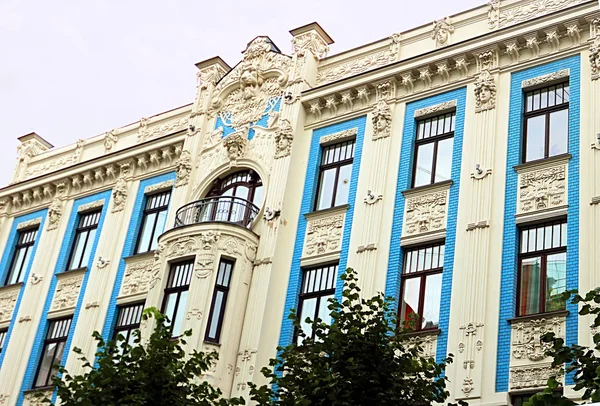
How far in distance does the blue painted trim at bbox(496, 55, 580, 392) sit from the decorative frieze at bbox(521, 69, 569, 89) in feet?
0.39

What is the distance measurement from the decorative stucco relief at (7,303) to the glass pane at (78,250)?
7.87 feet

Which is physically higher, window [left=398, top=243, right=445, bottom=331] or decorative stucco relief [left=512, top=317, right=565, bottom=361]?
window [left=398, top=243, right=445, bottom=331]

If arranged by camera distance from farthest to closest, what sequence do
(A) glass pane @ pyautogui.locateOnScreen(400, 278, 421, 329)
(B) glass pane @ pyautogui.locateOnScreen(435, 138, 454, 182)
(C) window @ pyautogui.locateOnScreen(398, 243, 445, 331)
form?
(B) glass pane @ pyautogui.locateOnScreen(435, 138, 454, 182) → (A) glass pane @ pyautogui.locateOnScreen(400, 278, 421, 329) → (C) window @ pyautogui.locateOnScreen(398, 243, 445, 331)

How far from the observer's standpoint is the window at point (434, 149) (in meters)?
24.5

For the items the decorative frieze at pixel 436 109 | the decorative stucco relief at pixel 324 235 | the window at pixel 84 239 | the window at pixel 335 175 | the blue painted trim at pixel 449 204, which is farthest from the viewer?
the window at pixel 84 239

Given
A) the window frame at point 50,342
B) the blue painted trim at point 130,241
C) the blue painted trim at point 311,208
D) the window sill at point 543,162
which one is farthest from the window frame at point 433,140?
the window frame at point 50,342

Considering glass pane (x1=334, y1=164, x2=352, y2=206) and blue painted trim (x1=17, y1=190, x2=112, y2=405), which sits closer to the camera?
glass pane (x1=334, y1=164, x2=352, y2=206)

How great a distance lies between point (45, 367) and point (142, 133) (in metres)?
8.63

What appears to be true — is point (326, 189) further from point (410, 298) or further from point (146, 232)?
point (146, 232)

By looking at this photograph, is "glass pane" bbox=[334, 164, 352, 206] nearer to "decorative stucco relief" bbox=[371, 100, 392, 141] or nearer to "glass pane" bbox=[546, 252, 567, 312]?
"decorative stucco relief" bbox=[371, 100, 392, 141]

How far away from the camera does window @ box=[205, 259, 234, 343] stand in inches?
973

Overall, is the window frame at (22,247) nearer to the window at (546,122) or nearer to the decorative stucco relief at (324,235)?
the decorative stucco relief at (324,235)

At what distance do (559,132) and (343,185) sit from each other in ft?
20.4

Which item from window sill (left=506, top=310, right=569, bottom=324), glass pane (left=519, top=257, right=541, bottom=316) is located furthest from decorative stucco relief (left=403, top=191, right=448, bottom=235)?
window sill (left=506, top=310, right=569, bottom=324)
